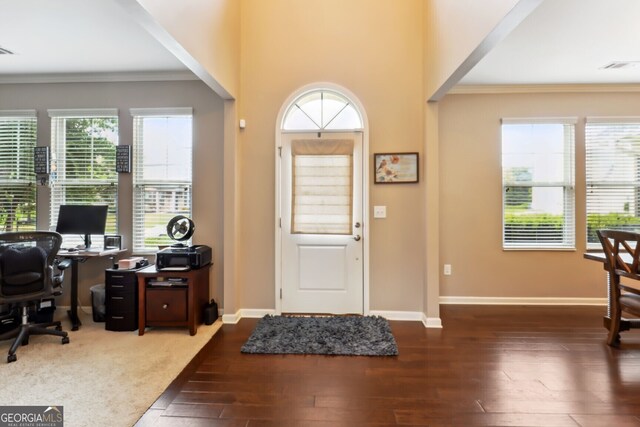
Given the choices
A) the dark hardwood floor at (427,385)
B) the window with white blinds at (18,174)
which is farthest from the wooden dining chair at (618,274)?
the window with white blinds at (18,174)

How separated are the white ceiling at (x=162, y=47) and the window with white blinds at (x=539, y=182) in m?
0.63

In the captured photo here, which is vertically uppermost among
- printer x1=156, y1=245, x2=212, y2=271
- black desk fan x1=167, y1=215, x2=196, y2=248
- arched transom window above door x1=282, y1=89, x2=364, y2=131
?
arched transom window above door x1=282, y1=89, x2=364, y2=131

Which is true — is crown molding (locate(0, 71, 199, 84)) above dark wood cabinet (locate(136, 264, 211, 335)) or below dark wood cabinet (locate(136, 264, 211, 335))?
above

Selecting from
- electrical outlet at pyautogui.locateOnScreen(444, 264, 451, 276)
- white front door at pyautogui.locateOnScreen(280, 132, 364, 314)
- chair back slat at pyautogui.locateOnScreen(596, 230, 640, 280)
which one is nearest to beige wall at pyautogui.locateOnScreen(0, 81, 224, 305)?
white front door at pyautogui.locateOnScreen(280, 132, 364, 314)

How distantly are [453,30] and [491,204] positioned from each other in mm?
2329

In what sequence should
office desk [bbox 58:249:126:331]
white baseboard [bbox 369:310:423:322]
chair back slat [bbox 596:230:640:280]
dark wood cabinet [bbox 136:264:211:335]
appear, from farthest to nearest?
white baseboard [bbox 369:310:423:322]
office desk [bbox 58:249:126:331]
dark wood cabinet [bbox 136:264:211:335]
chair back slat [bbox 596:230:640:280]

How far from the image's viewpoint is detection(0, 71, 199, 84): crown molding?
376 centimetres

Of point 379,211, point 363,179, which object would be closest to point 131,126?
point 363,179

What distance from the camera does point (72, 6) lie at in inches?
104

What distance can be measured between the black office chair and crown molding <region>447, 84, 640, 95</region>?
4932 mm

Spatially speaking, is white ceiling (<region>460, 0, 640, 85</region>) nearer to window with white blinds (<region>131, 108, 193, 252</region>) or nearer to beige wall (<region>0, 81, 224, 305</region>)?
beige wall (<region>0, 81, 224, 305</region>)

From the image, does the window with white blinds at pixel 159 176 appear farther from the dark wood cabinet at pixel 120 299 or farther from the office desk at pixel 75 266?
the dark wood cabinet at pixel 120 299

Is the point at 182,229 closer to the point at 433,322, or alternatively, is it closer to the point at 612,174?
the point at 433,322

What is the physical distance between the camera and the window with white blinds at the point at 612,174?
4.05m
